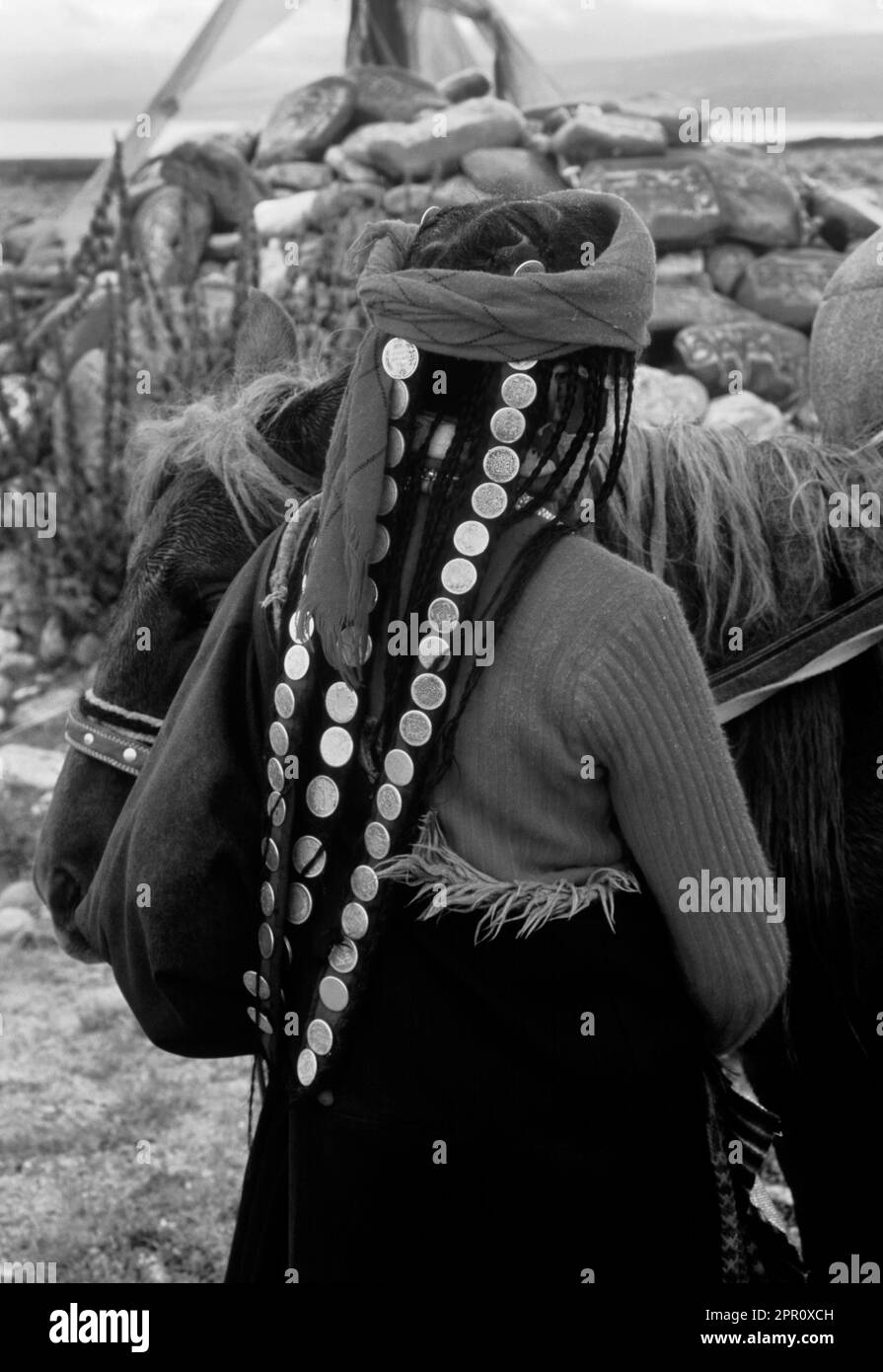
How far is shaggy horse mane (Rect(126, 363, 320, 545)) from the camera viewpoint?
1.97 metres

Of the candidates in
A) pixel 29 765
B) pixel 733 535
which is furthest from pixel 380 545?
pixel 29 765

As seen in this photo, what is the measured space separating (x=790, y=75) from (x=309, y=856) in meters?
5.93

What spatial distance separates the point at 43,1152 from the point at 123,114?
5.37m

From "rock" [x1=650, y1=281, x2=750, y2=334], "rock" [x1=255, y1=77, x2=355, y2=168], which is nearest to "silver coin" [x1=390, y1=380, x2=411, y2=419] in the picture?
"rock" [x1=650, y1=281, x2=750, y2=334]

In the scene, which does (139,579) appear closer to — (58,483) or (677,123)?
(58,483)

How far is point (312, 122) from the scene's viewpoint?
693 cm

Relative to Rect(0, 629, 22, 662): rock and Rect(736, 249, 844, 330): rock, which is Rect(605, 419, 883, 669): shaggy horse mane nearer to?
Rect(736, 249, 844, 330): rock

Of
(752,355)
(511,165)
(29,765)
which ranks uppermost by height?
(511,165)

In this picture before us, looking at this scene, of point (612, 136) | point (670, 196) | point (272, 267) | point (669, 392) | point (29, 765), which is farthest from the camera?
point (272, 267)

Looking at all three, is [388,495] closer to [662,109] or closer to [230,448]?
[230,448]

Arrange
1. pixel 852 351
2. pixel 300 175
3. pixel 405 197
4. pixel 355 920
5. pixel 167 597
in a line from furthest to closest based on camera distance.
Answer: pixel 300 175
pixel 405 197
pixel 852 351
pixel 167 597
pixel 355 920

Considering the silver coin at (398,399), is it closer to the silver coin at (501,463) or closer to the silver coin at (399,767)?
the silver coin at (501,463)

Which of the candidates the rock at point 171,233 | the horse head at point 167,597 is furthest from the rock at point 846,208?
the horse head at point 167,597

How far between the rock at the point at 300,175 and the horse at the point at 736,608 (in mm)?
5207
